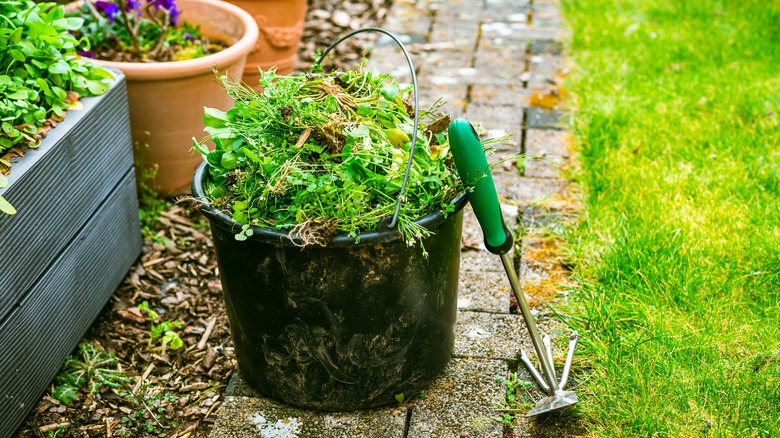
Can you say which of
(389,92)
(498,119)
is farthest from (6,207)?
(498,119)

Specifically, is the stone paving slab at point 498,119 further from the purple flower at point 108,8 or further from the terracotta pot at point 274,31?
the purple flower at point 108,8

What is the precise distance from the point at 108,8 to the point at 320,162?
71.3 inches

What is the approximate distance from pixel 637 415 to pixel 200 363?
4.57 feet

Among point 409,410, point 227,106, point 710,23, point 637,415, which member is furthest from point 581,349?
point 710,23

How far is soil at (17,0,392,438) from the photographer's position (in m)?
2.38

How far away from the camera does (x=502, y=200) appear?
3350mm

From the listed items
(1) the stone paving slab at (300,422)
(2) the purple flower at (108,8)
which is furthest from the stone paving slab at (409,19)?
(1) the stone paving slab at (300,422)

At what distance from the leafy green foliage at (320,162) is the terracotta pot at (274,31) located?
1709 mm

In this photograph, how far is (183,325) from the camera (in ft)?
9.12

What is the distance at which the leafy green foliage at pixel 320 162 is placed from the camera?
1.98 metres

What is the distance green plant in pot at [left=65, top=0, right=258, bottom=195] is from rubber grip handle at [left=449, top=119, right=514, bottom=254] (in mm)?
1424

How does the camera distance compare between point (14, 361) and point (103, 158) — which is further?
point (103, 158)

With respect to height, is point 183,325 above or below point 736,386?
below

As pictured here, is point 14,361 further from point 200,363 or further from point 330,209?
point 330,209
